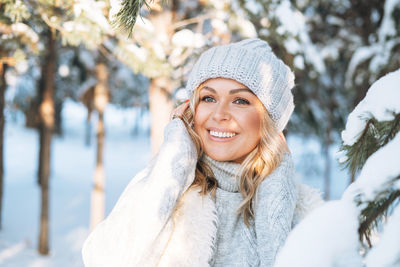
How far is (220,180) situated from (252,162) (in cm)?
21

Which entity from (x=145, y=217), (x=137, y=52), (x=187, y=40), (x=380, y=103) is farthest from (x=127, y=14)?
(x=187, y=40)

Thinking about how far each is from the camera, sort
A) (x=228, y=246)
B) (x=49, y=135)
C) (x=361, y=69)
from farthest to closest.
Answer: (x=49, y=135)
(x=361, y=69)
(x=228, y=246)

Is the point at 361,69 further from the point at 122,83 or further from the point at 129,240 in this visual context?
the point at 122,83

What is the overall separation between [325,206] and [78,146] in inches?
974

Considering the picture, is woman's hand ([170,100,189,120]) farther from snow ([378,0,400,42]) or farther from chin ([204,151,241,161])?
snow ([378,0,400,42])

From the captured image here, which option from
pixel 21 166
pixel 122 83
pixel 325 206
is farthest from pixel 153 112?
pixel 21 166

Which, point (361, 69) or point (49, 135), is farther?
point (49, 135)

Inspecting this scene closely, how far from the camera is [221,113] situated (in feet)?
6.37

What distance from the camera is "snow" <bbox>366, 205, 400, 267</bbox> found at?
608 millimetres

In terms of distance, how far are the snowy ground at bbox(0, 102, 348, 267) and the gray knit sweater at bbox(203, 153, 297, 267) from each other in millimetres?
431

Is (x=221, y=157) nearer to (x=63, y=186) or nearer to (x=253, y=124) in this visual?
(x=253, y=124)

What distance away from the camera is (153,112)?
538cm

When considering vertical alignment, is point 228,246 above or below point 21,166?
above

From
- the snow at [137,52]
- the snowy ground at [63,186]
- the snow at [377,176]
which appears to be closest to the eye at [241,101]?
the snowy ground at [63,186]
